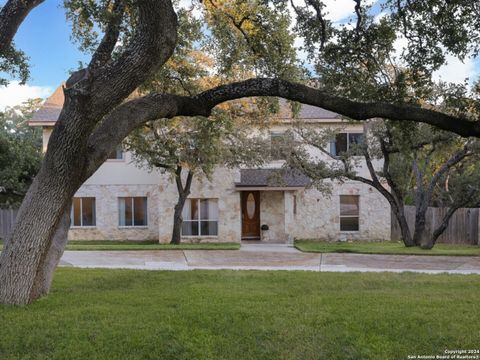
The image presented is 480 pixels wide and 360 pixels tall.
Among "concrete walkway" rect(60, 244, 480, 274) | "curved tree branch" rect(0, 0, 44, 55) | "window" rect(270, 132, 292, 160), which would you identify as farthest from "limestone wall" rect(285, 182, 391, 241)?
"curved tree branch" rect(0, 0, 44, 55)

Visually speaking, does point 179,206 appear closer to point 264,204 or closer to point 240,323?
point 264,204

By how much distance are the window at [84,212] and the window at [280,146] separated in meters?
9.90

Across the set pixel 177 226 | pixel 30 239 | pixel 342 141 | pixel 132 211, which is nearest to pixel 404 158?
pixel 342 141

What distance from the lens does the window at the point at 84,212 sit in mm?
25469

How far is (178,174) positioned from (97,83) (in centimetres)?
1377

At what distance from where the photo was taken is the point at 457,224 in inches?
1018

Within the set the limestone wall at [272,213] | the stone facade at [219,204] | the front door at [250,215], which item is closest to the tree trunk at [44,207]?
the stone facade at [219,204]

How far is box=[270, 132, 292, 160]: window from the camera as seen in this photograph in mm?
20078

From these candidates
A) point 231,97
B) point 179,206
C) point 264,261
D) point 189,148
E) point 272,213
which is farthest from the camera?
point 272,213

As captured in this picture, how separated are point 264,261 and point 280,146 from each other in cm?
642

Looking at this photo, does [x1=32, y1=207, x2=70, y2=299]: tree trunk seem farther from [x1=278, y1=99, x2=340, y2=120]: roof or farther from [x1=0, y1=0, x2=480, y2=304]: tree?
[x1=278, y1=99, x2=340, y2=120]: roof

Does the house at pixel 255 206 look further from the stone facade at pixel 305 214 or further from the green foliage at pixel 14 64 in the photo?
the green foliage at pixel 14 64

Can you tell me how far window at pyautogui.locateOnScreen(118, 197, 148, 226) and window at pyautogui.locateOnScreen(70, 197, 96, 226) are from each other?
133cm

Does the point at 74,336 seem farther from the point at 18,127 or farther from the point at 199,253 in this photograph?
the point at 18,127
